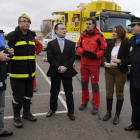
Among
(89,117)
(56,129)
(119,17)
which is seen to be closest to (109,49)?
(89,117)

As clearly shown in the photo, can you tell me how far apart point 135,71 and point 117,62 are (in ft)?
1.43

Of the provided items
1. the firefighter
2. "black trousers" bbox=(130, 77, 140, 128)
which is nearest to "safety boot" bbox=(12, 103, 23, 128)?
the firefighter

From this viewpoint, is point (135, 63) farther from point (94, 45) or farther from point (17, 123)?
point (17, 123)

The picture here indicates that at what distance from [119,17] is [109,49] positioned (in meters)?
7.15

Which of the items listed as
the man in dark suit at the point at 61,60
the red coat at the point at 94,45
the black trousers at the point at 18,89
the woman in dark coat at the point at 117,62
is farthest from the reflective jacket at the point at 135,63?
the black trousers at the point at 18,89

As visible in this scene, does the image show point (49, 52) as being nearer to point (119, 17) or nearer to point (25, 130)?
point (25, 130)

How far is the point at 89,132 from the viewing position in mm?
3219

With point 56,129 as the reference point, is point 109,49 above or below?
above

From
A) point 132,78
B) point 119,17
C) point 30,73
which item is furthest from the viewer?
point 119,17

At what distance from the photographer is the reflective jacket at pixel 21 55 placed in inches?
127

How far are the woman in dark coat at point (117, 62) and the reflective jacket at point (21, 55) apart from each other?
62.1 inches

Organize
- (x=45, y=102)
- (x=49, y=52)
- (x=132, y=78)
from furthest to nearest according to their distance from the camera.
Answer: (x=45, y=102), (x=49, y=52), (x=132, y=78)

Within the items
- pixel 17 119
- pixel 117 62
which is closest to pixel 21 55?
pixel 17 119

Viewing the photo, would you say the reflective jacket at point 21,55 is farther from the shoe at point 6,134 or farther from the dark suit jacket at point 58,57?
the shoe at point 6,134
